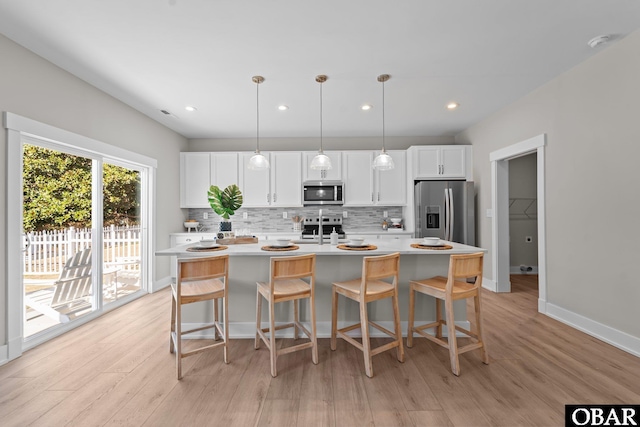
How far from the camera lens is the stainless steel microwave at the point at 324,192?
5.16 metres

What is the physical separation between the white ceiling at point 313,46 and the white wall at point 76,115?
0.13 meters

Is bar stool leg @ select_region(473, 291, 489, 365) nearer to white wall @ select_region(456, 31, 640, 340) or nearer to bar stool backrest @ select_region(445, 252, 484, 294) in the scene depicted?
bar stool backrest @ select_region(445, 252, 484, 294)

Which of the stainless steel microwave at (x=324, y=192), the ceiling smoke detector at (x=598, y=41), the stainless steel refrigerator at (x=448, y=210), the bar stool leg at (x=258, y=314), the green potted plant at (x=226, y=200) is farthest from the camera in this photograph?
the stainless steel microwave at (x=324, y=192)

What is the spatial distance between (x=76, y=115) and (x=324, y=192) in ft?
11.3

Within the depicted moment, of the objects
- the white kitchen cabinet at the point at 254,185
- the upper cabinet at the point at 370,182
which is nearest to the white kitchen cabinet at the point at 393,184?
the upper cabinet at the point at 370,182

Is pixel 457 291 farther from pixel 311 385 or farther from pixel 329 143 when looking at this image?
pixel 329 143

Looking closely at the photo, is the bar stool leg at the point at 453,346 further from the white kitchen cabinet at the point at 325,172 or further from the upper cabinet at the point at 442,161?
the white kitchen cabinet at the point at 325,172

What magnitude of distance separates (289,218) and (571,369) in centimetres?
432

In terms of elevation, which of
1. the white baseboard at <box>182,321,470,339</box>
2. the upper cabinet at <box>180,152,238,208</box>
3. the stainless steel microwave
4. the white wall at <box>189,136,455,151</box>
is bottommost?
the white baseboard at <box>182,321,470,339</box>

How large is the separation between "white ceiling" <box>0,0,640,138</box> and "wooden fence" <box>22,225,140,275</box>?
5.40ft

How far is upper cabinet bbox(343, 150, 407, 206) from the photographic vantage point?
5.21 m

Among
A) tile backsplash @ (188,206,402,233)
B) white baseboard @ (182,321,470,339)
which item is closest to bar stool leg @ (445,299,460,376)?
white baseboard @ (182,321,470,339)

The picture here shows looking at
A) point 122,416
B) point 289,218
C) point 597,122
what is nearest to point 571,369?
point 597,122

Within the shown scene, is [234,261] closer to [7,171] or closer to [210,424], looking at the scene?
[210,424]
